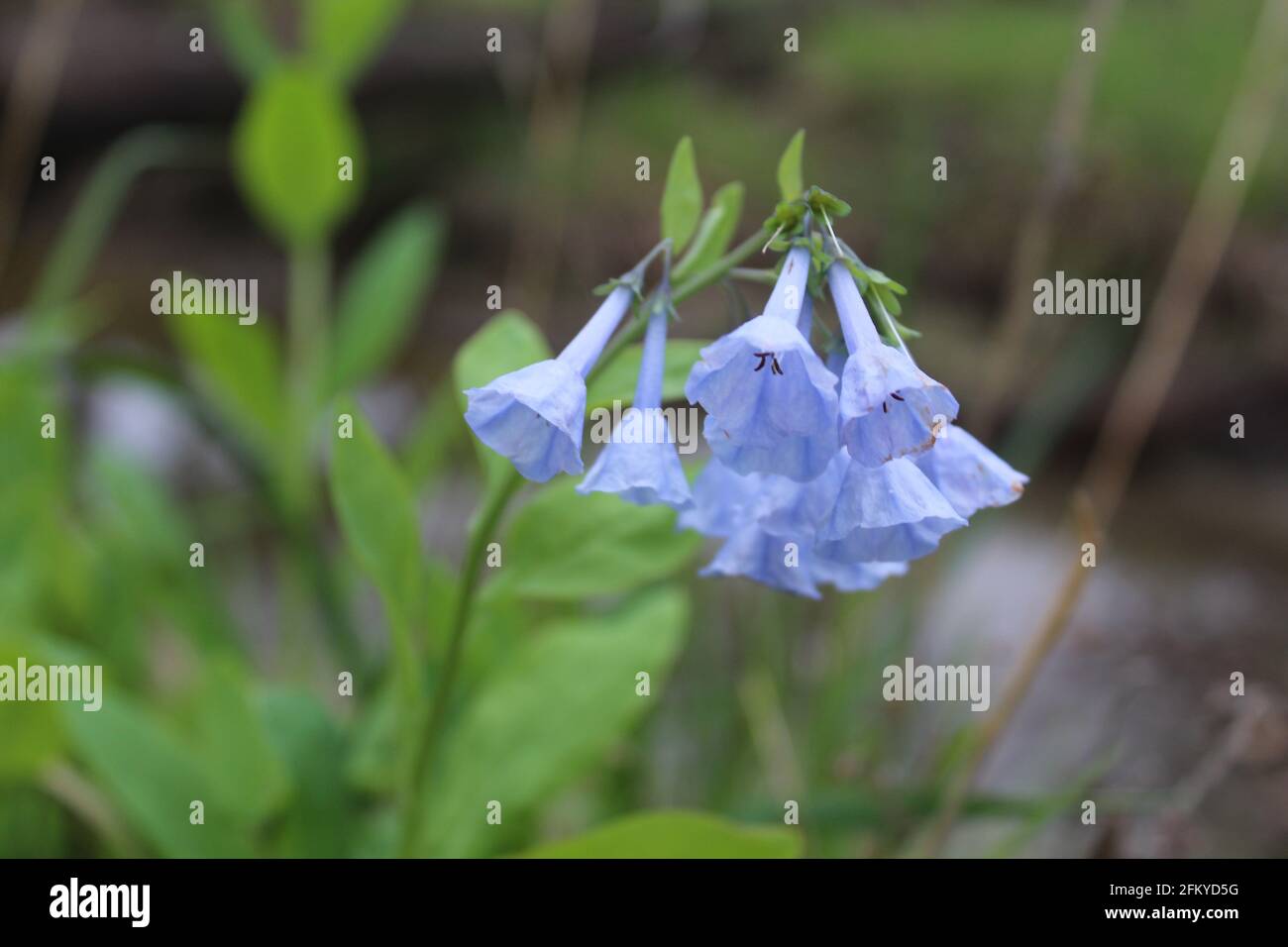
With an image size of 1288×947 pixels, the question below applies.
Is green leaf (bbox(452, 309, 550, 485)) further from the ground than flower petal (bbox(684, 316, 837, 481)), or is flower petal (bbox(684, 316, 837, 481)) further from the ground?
green leaf (bbox(452, 309, 550, 485))

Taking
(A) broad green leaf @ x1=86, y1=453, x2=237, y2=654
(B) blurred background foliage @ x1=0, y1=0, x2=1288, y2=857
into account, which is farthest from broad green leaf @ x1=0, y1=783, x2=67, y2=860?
(A) broad green leaf @ x1=86, y1=453, x2=237, y2=654

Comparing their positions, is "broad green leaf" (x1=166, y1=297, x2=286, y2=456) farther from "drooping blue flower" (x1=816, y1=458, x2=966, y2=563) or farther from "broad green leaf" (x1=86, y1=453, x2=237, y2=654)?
"drooping blue flower" (x1=816, y1=458, x2=966, y2=563)

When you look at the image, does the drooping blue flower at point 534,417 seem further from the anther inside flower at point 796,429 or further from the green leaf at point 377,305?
the green leaf at point 377,305

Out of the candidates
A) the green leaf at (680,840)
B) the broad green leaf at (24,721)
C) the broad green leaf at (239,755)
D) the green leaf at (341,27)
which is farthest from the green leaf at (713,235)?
the green leaf at (341,27)

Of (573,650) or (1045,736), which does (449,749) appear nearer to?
(573,650)

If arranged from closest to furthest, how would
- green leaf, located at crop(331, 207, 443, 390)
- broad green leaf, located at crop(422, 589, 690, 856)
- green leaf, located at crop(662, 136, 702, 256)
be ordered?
green leaf, located at crop(662, 136, 702, 256), broad green leaf, located at crop(422, 589, 690, 856), green leaf, located at crop(331, 207, 443, 390)

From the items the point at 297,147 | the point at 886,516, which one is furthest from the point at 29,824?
the point at 886,516

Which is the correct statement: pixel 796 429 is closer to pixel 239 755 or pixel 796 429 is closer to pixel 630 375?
pixel 630 375
